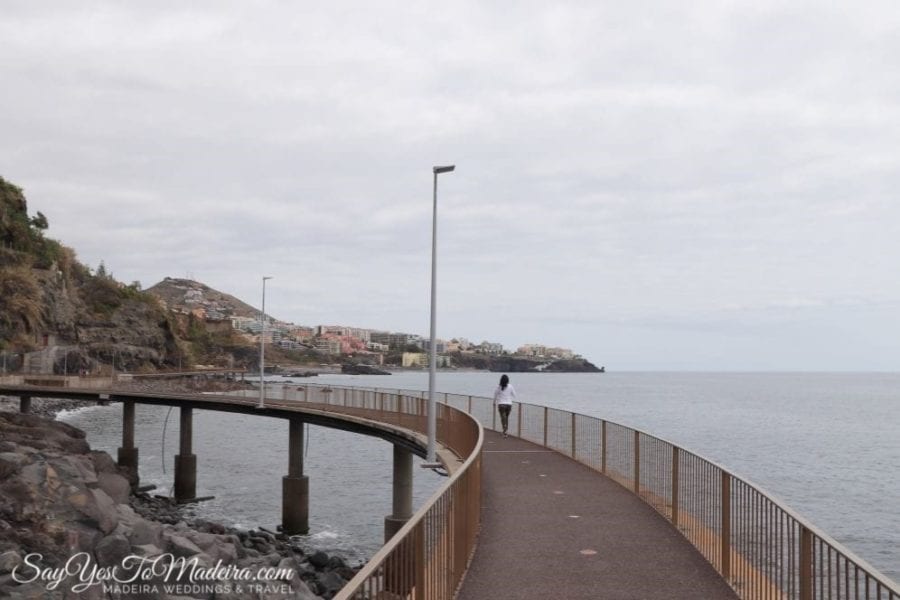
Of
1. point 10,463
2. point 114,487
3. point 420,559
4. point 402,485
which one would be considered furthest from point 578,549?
point 114,487

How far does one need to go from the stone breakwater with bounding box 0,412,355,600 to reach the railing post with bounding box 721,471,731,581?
8.94 m

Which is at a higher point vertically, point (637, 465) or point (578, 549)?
point (637, 465)

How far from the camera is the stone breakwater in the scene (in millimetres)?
13086

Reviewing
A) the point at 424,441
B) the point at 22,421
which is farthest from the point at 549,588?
the point at 22,421

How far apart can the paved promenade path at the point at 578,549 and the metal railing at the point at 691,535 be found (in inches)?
10.6

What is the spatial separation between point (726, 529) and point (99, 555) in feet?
38.9

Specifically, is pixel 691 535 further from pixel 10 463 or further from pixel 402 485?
pixel 10 463

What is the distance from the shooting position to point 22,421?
30672 mm

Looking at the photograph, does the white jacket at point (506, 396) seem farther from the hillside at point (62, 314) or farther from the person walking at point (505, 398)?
the hillside at point (62, 314)

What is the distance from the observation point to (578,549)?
387 inches

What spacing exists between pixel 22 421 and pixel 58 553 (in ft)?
61.1

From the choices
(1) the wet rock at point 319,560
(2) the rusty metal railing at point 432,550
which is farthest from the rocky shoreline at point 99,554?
(2) the rusty metal railing at point 432,550

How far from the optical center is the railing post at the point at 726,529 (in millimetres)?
8727

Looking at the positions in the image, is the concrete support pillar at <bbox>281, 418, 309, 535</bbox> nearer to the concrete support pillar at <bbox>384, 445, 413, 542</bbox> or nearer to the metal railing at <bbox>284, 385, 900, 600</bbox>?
the concrete support pillar at <bbox>384, 445, 413, 542</bbox>
